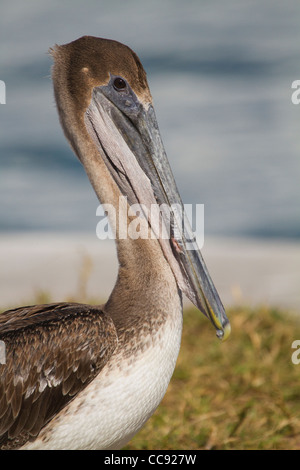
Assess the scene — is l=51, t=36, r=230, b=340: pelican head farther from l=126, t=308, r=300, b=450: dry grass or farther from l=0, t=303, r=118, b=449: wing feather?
l=126, t=308, r=300, b=450: dry grass

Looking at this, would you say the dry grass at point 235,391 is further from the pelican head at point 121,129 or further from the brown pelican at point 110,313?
the pelican head at point 121,129

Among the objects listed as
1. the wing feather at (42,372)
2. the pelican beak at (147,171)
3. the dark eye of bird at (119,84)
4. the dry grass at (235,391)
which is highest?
the dark eye of bird at (119,84)

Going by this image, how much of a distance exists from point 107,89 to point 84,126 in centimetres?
20

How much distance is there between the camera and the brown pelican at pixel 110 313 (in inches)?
108

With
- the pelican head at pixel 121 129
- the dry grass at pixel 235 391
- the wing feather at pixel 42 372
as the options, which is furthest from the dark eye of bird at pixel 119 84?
the dry grass at pixel 235 391

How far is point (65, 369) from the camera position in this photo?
2.74 meters

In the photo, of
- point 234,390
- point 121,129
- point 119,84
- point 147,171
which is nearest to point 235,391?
point 234,390

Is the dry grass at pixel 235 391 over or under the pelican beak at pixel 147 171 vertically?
under

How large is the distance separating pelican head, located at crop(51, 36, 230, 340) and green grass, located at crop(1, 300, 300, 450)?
4.24 ft

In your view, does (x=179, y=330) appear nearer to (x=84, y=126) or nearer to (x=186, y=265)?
(x=186, y=265)

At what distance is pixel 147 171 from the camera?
306 cm

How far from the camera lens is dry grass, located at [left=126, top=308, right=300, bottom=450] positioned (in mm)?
3893

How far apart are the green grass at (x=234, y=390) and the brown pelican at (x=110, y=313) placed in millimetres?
1096

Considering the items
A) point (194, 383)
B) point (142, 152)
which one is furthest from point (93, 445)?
point (194, 383)
